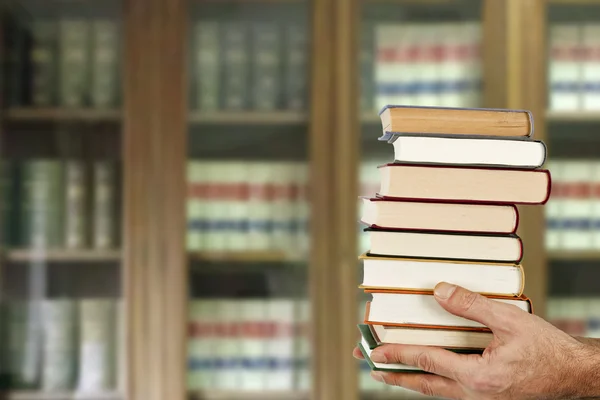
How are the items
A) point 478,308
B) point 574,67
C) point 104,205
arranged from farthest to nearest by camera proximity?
1. point 574,67
2. point 104,205
3. point 478,308

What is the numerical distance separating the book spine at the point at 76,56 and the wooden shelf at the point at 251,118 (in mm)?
360

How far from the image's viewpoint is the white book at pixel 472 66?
80.3 inches

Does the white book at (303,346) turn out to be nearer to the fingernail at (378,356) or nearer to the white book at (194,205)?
the white book at (194,205)

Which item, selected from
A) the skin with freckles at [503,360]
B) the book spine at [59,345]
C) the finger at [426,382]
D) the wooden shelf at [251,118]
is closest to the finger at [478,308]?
the skin with freckles at [503,360]

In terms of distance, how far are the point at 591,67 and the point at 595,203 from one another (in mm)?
431

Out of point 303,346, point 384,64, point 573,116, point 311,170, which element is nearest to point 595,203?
point 573,116

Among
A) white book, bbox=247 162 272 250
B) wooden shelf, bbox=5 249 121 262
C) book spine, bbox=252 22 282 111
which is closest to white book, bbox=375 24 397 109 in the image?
book spine, bbox=252 22 282 111

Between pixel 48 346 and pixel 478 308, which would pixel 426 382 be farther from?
pixel 48 346

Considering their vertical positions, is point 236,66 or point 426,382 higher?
point 236,66

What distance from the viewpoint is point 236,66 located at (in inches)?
79.9

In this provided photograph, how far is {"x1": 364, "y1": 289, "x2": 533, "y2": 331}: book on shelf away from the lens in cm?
77

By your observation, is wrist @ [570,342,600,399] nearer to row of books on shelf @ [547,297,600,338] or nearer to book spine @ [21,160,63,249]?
row of books on shelf @ [547,297,600,338]

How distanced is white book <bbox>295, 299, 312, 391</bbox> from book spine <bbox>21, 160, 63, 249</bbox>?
29.9 inches

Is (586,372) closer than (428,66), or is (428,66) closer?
(586,372)
